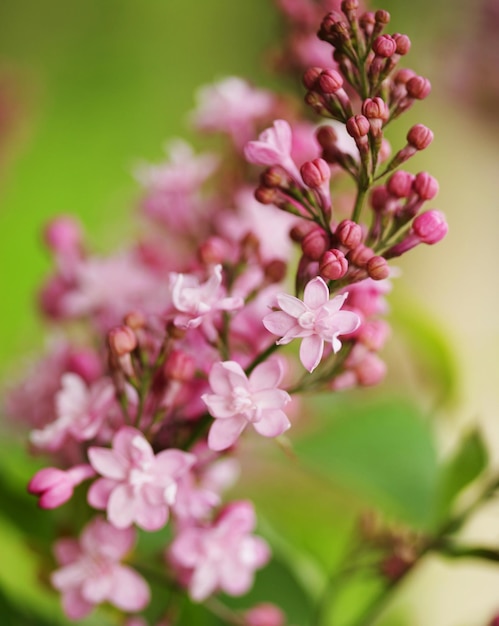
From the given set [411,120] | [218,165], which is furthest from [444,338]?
[411,120]

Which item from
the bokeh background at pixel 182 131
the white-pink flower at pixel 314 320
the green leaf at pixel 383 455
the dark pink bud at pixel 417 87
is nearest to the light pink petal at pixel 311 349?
the white-pink flower at pixel 314 320

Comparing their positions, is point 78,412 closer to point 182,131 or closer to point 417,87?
point 417,87

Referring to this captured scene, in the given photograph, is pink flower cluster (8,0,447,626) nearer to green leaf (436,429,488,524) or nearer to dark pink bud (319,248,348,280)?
dark pink bud (319,248,348,280)

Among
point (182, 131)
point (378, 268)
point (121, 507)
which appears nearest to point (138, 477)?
point (121, 507)

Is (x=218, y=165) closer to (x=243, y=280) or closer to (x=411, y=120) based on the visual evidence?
A: (x=243, y=280)

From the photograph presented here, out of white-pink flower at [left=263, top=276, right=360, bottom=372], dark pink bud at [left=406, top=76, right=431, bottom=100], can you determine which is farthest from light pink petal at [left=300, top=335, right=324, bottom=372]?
dark pink bud at [left=406, top=76, right=431, bottom=100]

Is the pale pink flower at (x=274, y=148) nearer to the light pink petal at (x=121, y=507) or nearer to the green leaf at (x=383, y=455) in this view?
the light pink petal at (x=121, y=507)
